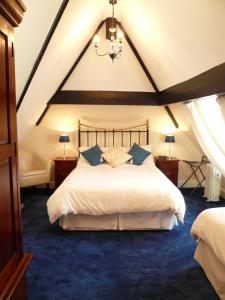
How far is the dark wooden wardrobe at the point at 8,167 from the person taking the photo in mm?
1172

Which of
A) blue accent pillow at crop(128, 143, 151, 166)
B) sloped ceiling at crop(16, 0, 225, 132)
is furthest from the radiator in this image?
sloped ceiling at crop(16, 0, 225, 132)

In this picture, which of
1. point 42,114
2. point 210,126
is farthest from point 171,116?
point 42,114

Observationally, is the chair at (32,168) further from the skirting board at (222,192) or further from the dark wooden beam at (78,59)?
the skirting board at (222,192)

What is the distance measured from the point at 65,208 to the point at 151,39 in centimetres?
279

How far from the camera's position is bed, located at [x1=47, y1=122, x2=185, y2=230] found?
128 inches

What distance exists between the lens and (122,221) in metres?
3.47

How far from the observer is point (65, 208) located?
10.5 feet

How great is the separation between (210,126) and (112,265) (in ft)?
8.14

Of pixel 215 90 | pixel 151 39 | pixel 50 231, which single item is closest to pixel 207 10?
pixel 215 90

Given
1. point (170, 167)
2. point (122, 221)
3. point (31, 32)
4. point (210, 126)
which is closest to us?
point (31, 32)

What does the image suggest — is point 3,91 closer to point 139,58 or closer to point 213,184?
point 139,58

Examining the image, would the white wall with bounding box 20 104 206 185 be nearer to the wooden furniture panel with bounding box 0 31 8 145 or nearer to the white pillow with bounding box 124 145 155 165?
→ the white pillow with bounding box 124 145 155 165

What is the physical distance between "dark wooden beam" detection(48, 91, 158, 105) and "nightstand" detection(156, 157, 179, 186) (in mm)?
1309

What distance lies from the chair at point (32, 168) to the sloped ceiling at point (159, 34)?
3.75ft
